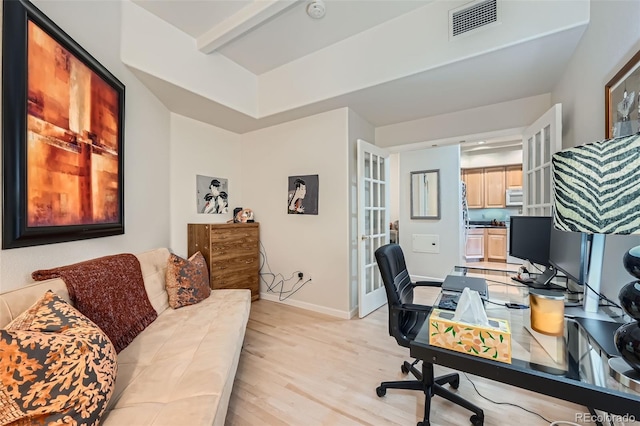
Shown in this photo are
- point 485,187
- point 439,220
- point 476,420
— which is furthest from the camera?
point 485,187

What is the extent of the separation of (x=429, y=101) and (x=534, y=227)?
158 centimetres

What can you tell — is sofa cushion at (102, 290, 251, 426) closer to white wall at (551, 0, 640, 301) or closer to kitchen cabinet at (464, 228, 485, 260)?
white wall at (551, 0, 640, 301)

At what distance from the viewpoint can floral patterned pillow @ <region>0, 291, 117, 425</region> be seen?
2.67 feet

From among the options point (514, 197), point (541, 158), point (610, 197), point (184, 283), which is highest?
Result: point (541, 158)

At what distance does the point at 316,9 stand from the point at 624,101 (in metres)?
2.07

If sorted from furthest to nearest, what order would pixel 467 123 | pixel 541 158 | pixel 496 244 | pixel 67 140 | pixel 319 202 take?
1. pixel 496 244
2. pixel 319 202
3. pixel 467 123
4. pixel 541 158
5. pixel 67 140

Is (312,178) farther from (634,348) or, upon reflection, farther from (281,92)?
(634,348)

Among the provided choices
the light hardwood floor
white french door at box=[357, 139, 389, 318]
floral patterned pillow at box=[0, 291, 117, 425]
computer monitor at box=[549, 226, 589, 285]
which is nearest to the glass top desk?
computer monitor at box=[549, 226, 589, 285]

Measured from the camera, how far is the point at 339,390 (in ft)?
5.82

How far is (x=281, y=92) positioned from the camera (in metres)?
3.11

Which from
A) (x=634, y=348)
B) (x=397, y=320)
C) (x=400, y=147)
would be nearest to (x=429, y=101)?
(x=400, y=147)

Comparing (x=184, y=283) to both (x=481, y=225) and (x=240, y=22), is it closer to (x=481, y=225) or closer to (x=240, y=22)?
(x=240, y=22)

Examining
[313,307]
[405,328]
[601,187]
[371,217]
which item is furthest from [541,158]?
[313,307]

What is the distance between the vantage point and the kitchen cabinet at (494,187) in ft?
20.3
